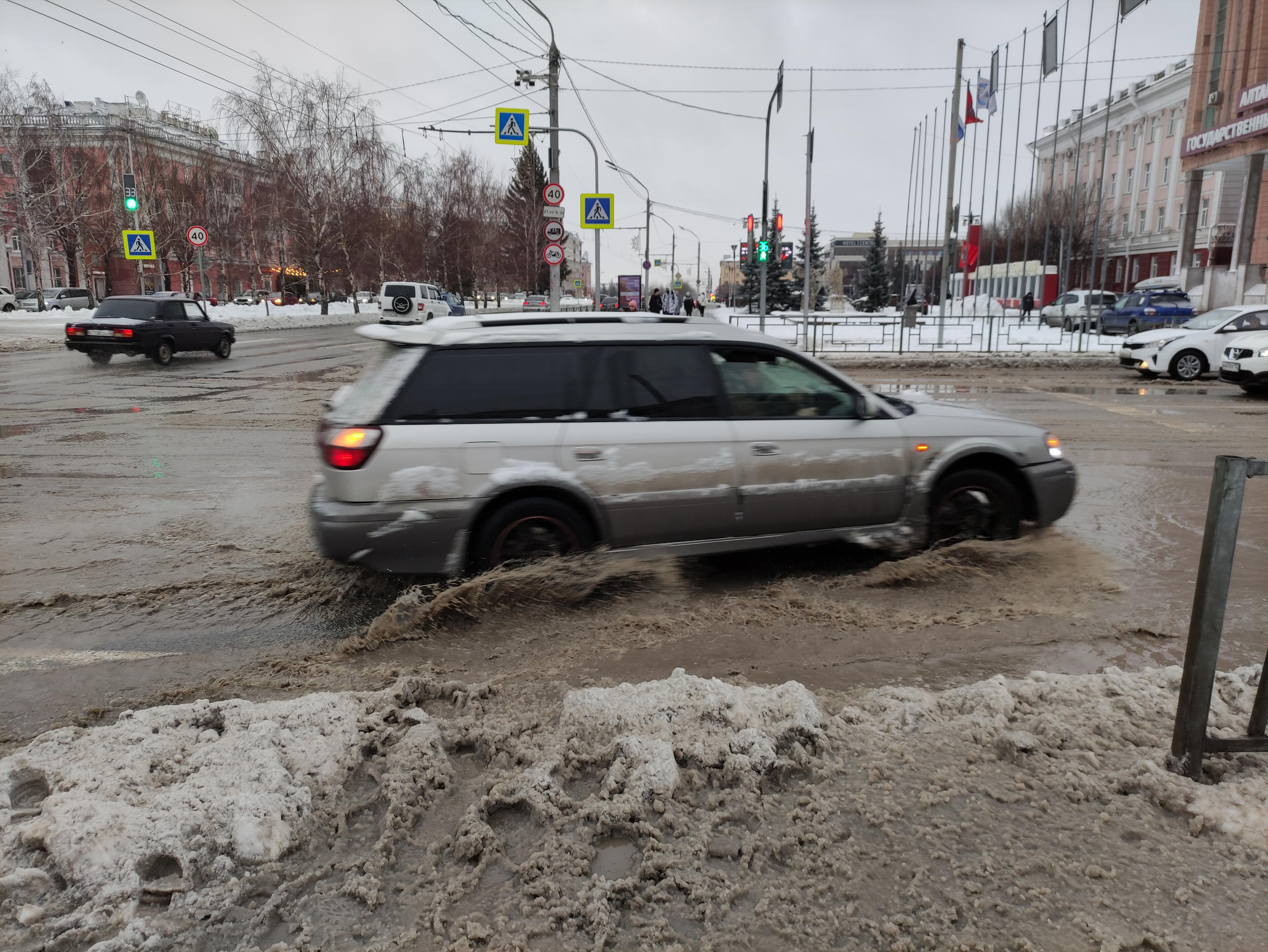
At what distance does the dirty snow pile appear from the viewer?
2393 millimetres

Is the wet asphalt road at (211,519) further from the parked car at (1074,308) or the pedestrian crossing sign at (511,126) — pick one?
the parked car at (1074,308)

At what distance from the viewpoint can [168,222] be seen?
2080 inches

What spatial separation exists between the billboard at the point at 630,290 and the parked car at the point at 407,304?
11.0 meters

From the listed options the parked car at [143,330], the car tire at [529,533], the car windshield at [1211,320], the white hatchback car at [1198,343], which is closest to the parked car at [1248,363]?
the white hatchback car at [1198,343]

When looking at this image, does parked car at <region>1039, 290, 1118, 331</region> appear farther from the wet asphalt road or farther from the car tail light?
the car tail light

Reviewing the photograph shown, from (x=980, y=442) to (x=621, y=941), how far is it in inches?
158

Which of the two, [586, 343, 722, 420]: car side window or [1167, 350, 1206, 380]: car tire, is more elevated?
[586, 343, 722, 420]: car side window

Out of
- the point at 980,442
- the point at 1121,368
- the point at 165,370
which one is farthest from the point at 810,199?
the point at 980,442

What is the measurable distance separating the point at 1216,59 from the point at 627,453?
150ft

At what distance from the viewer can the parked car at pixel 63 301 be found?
4538 cm

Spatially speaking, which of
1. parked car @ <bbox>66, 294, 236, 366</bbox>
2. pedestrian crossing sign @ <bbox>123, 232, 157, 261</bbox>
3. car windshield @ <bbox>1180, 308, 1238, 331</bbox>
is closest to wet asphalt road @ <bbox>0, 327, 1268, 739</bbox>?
car windshield @ <bbox>1180, 308, 1238, 331</bbox>

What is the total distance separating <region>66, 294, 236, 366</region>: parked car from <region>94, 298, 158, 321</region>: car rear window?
0.01m

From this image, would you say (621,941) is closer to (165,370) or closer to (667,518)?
(667,518)

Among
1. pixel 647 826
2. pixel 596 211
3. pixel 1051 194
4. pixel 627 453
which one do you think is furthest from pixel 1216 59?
pixel 647 826
